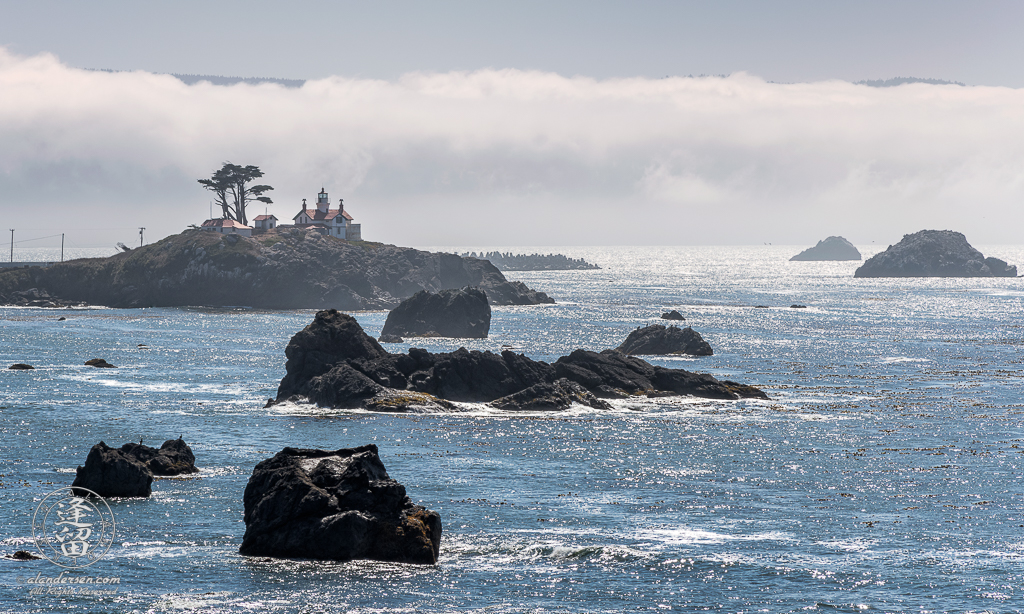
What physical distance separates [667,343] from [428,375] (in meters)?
49.7

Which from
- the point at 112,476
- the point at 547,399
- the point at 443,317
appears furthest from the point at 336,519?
the point at 443,317

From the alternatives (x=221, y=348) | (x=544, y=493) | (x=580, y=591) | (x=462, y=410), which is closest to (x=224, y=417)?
(x=462, y=410)

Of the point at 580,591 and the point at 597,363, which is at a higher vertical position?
the point at 597,363

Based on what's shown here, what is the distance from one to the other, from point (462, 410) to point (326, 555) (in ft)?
139

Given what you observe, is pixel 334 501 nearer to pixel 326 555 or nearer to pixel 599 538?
pixel 326 555

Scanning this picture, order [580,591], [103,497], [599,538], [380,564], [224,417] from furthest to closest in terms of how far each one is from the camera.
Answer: [224,417] < [103,497] < [599,538] < [380,564] < [580,591]

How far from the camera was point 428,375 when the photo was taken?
90.4 metres

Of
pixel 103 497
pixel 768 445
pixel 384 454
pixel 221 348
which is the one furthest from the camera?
pixel 221 348

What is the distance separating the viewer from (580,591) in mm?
39875

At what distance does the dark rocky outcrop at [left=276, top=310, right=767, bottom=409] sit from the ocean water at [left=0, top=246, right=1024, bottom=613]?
10.5 feet

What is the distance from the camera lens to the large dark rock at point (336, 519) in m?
43.2

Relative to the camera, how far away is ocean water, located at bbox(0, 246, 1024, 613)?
130 ft

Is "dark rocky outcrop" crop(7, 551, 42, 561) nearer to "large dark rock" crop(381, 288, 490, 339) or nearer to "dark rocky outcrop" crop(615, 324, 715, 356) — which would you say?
"dark rocky outcrop" crop(615, 324, 715, 356)

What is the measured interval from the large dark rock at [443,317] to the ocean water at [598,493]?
142ft
